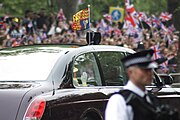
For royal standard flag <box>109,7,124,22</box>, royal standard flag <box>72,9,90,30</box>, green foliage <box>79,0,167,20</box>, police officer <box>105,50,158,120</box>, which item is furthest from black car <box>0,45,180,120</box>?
green foliage <box>79,0,167,20</box>

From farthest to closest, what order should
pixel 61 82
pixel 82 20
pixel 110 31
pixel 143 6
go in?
1. pixel 143 6
2. pixel 110 31
3. pixel 82 20
4. pixel 61 82

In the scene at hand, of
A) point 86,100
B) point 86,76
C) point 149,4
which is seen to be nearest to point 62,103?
point 86,100

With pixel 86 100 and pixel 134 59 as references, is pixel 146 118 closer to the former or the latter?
pixel 134 59

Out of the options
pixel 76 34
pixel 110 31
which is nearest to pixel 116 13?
pixel 110 31

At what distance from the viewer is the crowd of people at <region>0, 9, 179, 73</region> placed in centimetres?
1690

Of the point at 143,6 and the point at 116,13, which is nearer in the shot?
the point at 116,13

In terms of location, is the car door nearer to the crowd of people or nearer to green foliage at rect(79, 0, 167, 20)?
the crowd of people

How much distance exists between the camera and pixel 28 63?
7133 millimetres

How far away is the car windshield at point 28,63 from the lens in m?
6.86

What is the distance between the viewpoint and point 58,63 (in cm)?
696

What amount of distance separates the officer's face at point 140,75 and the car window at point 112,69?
314 cm

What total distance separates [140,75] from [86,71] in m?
3.17

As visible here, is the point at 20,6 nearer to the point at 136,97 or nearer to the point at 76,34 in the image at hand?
the point at 76,34

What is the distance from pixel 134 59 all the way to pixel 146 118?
46cm
